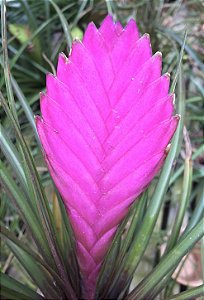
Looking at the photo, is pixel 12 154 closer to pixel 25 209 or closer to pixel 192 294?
pixel 25 209

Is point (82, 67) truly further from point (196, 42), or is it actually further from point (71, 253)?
point (196, 42)

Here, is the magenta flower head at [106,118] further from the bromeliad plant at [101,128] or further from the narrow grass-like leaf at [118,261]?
the narrow grass-like leaf at [118,261]

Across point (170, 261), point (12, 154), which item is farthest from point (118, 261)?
point (12, 154)

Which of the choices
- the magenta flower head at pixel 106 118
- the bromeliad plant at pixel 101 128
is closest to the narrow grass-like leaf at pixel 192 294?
the bromeliad plant at pixel 101 128

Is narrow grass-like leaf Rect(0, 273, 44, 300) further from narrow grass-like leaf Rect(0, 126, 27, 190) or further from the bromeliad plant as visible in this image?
narrow grass-like leaf Rect(0, 126, 27, 190)

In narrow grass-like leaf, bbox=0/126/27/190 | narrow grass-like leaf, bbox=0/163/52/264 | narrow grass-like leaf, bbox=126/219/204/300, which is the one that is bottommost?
narrow grass-like leaf, bbox=126/219/204/300

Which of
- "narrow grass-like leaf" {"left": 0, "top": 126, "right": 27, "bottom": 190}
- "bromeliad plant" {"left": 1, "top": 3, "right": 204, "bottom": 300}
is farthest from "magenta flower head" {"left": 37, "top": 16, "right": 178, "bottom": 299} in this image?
"narrow grass-like leaf" {"left": 0, "top": 126, "right": 27, "bottom": 190}

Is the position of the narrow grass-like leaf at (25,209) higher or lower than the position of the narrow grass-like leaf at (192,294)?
higher

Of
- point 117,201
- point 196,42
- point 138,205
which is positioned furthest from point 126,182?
point 196,42
